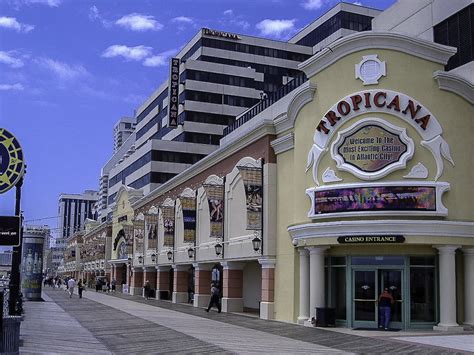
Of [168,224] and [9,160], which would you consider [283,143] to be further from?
[168,224]

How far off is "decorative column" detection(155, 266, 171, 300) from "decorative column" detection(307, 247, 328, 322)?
1010 inches

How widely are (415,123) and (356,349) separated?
31.9 ft

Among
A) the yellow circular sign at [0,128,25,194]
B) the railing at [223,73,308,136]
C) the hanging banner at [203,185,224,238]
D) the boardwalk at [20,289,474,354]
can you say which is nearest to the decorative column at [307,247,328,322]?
the boardwalk at [20,289,474,354]

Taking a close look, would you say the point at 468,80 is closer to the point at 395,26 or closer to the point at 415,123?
the point at 415,123

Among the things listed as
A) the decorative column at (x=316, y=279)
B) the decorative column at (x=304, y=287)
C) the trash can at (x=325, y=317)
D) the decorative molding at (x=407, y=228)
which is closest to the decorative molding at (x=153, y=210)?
the decorative column at (x=304, y=287)

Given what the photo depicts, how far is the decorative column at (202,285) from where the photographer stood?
1545 inches

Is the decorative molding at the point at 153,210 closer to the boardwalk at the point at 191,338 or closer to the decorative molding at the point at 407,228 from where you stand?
the boardwalk at the point at 191,338

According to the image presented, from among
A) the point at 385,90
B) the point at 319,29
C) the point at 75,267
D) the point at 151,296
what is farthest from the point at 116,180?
the point at 385,90

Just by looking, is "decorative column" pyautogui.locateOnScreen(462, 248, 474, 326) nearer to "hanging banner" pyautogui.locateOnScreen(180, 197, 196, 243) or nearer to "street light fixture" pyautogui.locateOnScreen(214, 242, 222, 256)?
"street light fixture" pyautogui.locateOnScreen(214, 242, 222, 256)

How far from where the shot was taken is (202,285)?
39.8m

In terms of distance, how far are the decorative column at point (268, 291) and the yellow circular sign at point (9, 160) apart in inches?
669

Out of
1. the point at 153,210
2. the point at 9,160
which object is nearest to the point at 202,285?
the point at 153,210

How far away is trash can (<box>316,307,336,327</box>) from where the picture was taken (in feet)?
81.0

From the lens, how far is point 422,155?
23891 millimetres
